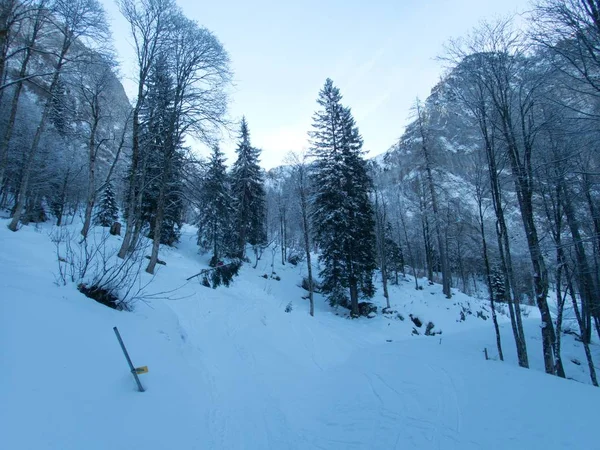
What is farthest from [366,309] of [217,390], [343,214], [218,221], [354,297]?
[217,390]

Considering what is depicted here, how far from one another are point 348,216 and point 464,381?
39.3 feet

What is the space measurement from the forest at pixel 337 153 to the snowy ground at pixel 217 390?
148 cm

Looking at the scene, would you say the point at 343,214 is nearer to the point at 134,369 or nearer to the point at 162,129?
the point at 162,129

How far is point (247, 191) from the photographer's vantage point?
2517 cm

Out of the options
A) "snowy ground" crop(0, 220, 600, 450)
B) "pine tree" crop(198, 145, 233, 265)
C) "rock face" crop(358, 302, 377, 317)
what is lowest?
"rock face" crop(358, 302, 377, 317)

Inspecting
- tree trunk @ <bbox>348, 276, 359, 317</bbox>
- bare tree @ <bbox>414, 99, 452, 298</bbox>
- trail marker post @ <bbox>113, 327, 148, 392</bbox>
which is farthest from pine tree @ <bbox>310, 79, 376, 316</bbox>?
trail marker post @ <bbox>113, 327, 148, 392</bbox>

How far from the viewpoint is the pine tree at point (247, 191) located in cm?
2438

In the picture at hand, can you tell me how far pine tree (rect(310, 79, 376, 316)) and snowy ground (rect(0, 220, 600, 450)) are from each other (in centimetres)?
885

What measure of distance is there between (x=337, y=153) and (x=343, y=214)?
4.20m

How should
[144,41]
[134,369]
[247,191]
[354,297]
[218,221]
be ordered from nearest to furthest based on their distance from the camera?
1. [134,369]
2. [144,41]
3. [354,297]
4. [218,221]
5. [247,191]

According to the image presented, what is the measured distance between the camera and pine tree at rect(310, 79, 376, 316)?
17.3 meters

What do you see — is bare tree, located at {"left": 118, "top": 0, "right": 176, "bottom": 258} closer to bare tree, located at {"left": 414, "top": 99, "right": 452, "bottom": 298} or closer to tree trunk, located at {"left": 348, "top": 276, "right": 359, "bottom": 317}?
tree trunk, located at {"left": 348, "top": 276, "right": 359, "bottom": 317}

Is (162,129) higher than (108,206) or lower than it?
higher

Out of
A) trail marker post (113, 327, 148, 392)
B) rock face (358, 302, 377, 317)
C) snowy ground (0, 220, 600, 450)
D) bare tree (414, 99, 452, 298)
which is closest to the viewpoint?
snowy ground (0, 220, 600, 450)
